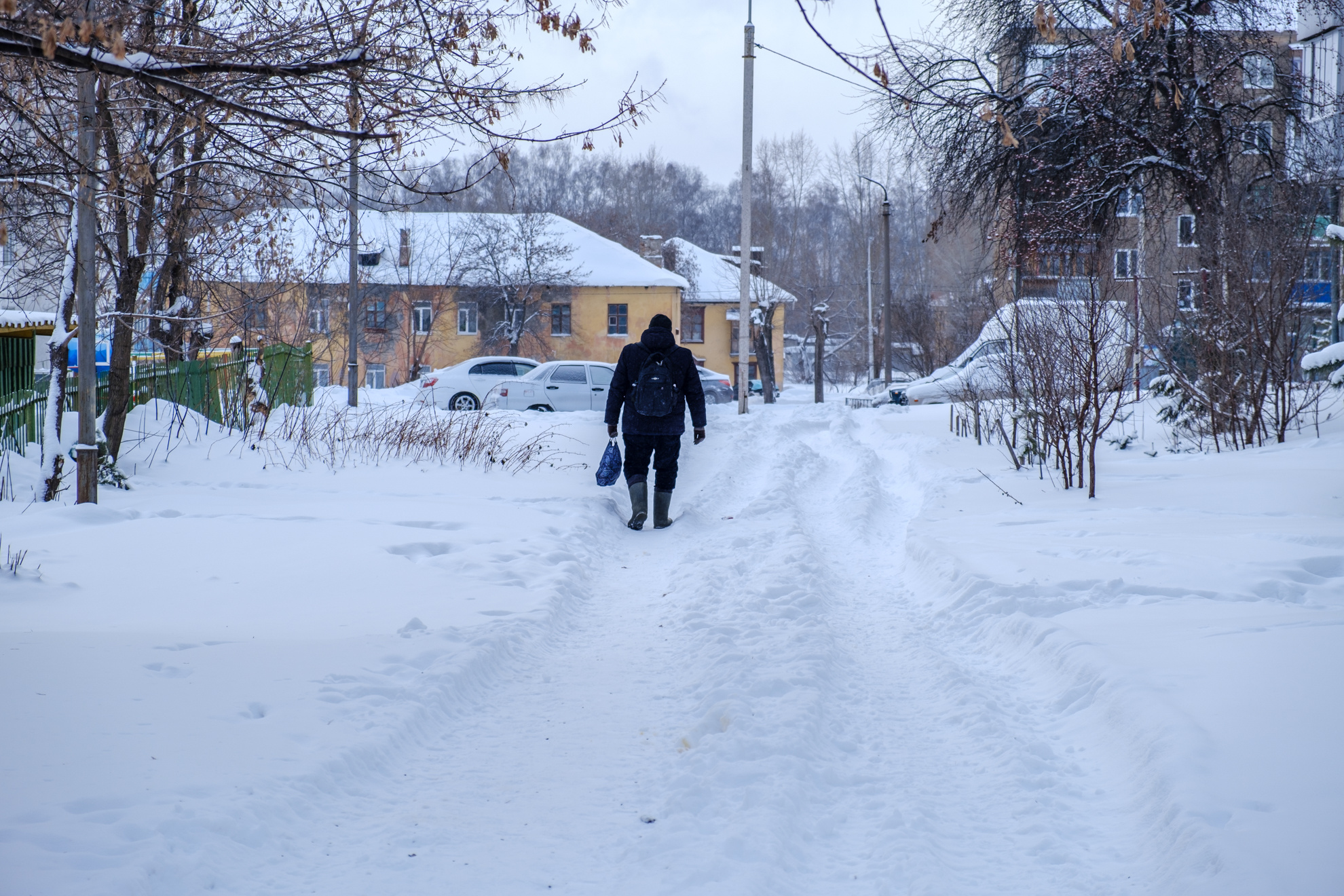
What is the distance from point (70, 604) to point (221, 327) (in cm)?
1030

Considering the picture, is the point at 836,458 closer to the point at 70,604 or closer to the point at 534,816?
the point at 70,604

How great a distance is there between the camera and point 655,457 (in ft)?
29.9

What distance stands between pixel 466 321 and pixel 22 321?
96.7 ft

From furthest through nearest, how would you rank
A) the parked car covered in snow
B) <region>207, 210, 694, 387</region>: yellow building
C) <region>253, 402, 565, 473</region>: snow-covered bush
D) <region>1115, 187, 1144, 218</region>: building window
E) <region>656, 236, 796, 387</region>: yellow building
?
<region>656, 236, 796, 387</region>: yellow building, <region>207, 210, 694, 387</region>: yellow building, the parked car covered in snow, <region>1115, 187, 1144, 218</region>: building window, <region>253, 402, 565, 473</region>: snow-covered bush

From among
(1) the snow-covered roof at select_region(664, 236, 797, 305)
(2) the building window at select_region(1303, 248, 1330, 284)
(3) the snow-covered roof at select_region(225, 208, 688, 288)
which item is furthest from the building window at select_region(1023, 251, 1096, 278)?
(1) the snow-covered roof at select_region(664, 236, 797, 305)

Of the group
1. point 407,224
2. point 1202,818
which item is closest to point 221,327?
point 1202,818

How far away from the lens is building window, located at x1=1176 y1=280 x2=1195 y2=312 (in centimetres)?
1139

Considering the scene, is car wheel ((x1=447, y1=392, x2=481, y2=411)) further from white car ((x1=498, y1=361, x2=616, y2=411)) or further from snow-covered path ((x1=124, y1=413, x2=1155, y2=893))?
snow-covered path ((x1=124, y1=413, x2=1155, y2=893))

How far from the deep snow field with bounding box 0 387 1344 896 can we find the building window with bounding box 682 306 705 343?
137 ft

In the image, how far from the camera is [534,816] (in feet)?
11.0

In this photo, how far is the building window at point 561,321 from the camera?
147ft

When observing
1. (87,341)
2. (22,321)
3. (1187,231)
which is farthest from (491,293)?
(87,341)

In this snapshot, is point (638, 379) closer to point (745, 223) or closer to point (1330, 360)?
point (1330, 360)

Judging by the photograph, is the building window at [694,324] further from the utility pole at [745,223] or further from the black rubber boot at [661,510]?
the black rubber boot at [661,510]
